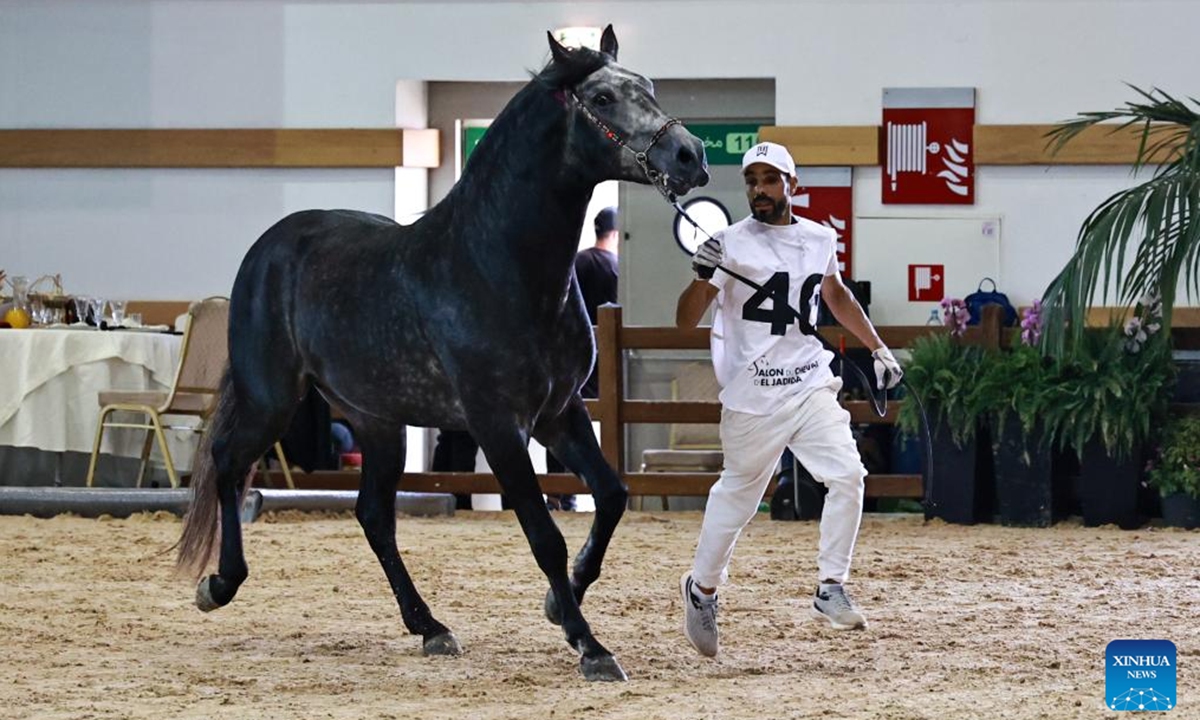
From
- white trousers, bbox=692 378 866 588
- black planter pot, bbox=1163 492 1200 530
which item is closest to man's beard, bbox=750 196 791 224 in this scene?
white trousers, bbox=692 378 866 588

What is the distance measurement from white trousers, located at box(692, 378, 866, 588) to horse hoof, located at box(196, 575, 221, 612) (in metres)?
1.78

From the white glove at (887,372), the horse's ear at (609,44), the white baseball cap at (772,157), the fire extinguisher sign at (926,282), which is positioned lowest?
the white glove at (887,372)

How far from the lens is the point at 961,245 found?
12.9 metres

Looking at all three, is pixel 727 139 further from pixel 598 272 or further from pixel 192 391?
pixel 192 391

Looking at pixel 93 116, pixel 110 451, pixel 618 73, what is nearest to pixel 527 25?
pixel 93 116

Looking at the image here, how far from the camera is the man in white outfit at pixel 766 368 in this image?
6.11 m

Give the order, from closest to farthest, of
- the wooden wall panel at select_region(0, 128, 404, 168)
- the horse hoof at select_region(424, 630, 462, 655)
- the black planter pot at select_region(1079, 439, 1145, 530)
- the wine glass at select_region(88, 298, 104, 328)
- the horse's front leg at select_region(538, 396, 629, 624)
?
the horse's front leg at select_region(538, 396, 629, 624) → the horse hoof at select_region(424, 630, 462, 655) → the black planter pot at select_region(1079, 439, 1145, 530) → the wine glass at select_region(88, 298, 104, 328) → the wooden wall panel at select_region(0, 128, 404, 168)

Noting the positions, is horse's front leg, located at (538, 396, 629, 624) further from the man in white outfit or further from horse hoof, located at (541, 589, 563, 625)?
the man in white outfit

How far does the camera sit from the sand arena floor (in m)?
5.15

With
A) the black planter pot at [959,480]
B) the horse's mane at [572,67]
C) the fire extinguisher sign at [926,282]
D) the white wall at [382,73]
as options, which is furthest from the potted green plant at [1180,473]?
the horse's mane at [572,67]

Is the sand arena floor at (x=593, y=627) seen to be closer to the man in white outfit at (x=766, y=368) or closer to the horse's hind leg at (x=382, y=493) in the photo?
the horse's hind leg at (x=382, y=493)

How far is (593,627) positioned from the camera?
6.65 meters

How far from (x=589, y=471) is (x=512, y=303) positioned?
60 cm

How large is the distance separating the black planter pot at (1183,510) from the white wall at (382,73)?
2.59 m
